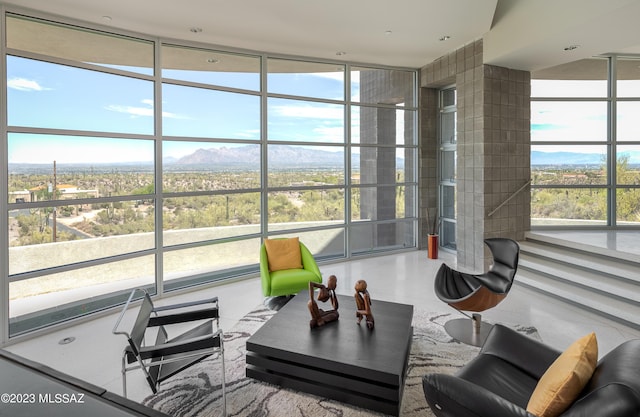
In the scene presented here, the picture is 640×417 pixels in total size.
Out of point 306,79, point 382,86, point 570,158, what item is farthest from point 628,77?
point 306,79

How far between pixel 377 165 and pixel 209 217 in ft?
10.5

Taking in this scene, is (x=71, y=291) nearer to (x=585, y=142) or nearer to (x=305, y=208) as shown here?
(x=305, y=208)

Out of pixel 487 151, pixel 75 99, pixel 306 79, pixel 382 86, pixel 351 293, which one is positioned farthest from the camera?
pixel 382 86

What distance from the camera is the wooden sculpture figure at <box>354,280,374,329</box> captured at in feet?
9.71

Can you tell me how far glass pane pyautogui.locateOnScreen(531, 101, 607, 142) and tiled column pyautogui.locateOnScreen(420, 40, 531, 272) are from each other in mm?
574

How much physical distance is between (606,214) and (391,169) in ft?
12.2

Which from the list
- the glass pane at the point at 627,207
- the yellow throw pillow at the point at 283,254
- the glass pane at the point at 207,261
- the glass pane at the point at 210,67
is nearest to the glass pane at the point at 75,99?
the glass pane at the point at 210,67

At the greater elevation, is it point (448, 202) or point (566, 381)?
point (448, 202)

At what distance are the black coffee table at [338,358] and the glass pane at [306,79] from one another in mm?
3976

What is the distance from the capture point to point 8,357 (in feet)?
2.95

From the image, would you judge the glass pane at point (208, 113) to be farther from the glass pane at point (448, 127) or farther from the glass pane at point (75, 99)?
the glass pane at point (448, 127)

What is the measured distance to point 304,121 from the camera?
6.12m

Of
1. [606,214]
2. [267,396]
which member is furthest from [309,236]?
[606,214]

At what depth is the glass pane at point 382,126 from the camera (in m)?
6.61
